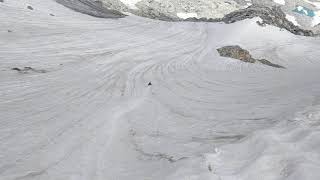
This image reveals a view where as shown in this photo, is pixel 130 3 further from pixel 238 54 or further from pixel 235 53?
pixel 238 54

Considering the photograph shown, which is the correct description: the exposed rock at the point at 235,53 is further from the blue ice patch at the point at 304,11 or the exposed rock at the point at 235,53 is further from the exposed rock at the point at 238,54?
the blue ice patch at the point at 304,11

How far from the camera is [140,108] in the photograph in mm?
13562

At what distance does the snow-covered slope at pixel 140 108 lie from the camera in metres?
9.50

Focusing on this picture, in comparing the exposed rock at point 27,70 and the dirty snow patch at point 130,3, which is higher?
the exposed rock at point 27,70

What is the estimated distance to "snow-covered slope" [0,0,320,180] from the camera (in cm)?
950

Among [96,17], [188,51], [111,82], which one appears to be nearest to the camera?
[111,82]

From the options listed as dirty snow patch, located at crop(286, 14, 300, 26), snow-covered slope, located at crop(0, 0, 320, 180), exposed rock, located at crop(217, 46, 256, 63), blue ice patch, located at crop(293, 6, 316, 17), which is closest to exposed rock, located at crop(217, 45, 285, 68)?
exposed rock, located at crop(217, 46, 256, 63)

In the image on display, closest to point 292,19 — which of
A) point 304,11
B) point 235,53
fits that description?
point 304,11

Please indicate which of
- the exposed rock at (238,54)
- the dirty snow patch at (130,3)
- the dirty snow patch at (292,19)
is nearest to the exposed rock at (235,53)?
the exposed rock at (238,54)

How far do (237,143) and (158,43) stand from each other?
14876 mm

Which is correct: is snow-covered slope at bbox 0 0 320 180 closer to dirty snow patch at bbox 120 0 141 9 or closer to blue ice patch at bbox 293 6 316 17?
dirty snow patch at bbox 120 0 141 9

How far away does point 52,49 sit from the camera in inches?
779

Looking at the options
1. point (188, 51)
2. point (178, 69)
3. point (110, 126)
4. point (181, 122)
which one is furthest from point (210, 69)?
point (110, 126)

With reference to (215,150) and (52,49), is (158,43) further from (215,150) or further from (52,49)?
(215,150)
